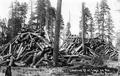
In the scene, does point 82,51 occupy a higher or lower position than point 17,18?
lower

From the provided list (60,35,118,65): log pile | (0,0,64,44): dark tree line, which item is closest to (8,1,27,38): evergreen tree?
(0,0,64,44): dark tree line

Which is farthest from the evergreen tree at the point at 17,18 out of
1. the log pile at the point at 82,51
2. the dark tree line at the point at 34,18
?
the log pile at the point at 82,51

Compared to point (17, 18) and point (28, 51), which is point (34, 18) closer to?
point (17, 18)

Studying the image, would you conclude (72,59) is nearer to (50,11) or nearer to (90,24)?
(50,11)

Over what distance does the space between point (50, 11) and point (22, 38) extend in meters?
26.0

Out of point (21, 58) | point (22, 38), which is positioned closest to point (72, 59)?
Result: point (21, 58)

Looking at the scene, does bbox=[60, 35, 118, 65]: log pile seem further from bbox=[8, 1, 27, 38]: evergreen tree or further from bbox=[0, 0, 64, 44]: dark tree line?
bbox=[8, 1, 27, 38]: evergreen tree

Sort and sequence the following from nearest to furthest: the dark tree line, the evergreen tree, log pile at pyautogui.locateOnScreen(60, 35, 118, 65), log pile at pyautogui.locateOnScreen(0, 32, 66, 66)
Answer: log pile at pyautogui.locateOnScreen(0, 32, 66, 66) < log pile at pyautogui.locateOnScreen(60, 35, 118, 65) < the dark tree line < the evergreen tree

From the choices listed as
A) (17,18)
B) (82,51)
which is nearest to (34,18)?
(17,18)

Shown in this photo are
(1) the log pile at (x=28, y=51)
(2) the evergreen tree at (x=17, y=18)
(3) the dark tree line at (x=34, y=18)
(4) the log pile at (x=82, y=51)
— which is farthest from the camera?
(2) the evergreen tree at (x=17, y=18)

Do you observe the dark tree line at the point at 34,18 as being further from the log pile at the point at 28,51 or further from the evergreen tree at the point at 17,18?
the log pile at the point at 28,51

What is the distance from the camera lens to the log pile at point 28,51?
50.4 feet

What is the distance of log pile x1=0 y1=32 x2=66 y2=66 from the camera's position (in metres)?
15.3

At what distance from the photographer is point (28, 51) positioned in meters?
16.9
